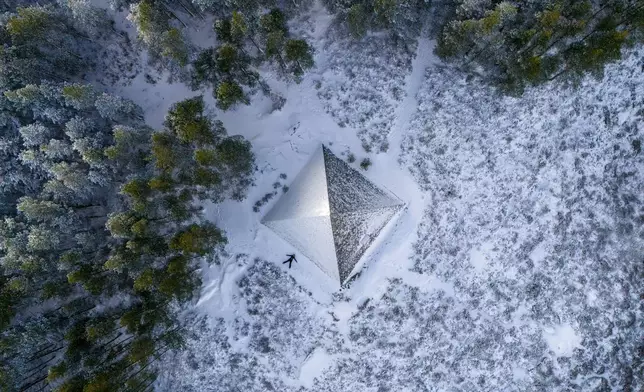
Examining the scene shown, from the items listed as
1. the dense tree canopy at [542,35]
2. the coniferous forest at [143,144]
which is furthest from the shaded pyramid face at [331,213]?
the dense tree canopy at [542,35]

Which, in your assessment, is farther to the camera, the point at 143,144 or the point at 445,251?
the point at 445,251

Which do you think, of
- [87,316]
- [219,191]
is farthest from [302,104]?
[87,316]

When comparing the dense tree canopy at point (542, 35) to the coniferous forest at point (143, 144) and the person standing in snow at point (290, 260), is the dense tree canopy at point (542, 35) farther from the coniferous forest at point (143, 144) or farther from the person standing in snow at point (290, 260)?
the person standing in snow at point (290, 260)

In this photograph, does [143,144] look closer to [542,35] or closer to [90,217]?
[90,217]

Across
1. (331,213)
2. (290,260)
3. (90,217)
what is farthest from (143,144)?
(331,213)

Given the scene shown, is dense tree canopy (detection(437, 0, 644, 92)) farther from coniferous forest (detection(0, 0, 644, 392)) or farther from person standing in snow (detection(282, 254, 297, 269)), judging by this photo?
person standing in snow (detection(282, 254, 297, 269))
